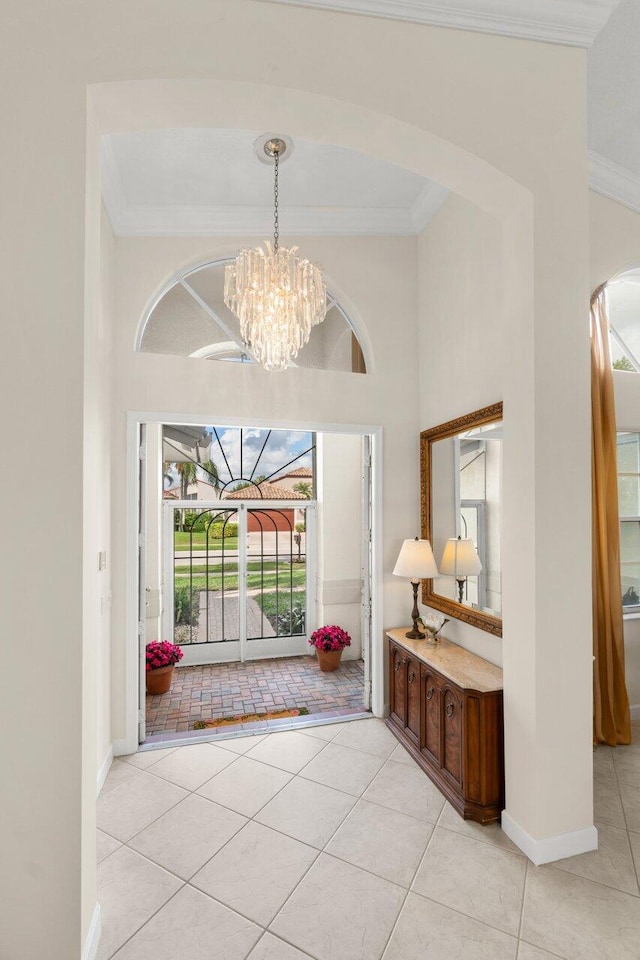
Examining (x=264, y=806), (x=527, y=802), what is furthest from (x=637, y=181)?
(x=264, y=806)

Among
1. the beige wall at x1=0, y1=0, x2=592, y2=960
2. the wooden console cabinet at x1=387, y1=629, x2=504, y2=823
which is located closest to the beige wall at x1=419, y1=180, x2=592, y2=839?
the beige wall at x1=0, y1=0, x2=592, y2=960

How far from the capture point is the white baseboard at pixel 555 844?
2.16m

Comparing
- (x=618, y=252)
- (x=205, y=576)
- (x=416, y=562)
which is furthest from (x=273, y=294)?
(x=205, y=576)

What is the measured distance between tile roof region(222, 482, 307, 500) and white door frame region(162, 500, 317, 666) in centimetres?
5

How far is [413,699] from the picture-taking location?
3.23m

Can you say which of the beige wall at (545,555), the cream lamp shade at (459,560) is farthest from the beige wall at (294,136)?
the cream lamp shade at (459,560)

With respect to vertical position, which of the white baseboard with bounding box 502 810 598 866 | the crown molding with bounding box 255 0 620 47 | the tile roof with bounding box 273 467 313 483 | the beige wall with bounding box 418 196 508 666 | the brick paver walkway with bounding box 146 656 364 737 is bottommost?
the brick paver walkway with bounding box 146 656 364 737

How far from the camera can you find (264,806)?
265 centimetres

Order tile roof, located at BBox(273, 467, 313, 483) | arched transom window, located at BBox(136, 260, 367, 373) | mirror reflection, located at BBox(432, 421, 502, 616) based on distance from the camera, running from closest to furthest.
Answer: mirror reflection, located at BBox(432, 421, 502, 616)
arched transom window, located at BBox(136, 260, 367, 373)
tile roof, located at BBox(273, 467, 313, 483)

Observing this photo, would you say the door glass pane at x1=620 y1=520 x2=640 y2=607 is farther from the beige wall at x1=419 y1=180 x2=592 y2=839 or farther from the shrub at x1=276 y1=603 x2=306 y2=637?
the shrub at x1=276 y1=603 x2=306 y2=637

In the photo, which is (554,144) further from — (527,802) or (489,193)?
(527,802)

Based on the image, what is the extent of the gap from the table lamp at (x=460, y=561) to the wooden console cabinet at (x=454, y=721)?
469 millimetres

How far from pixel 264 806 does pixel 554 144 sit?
11.7ft

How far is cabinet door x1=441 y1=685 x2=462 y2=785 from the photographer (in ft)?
8.57
